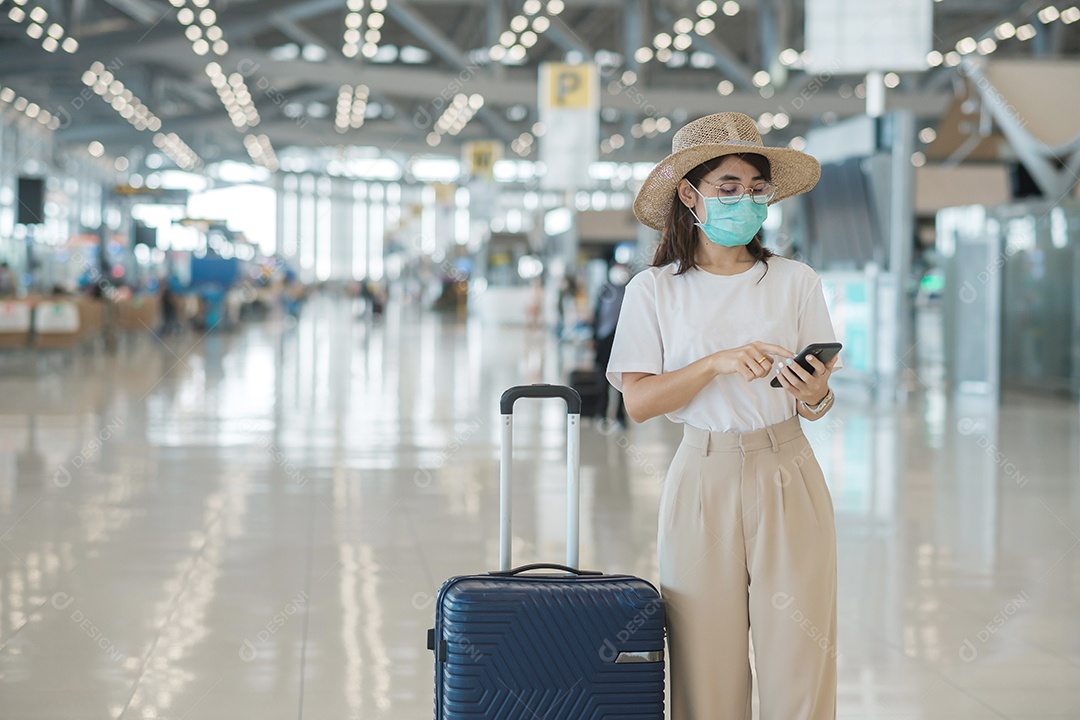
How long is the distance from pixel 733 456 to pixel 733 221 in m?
0.53

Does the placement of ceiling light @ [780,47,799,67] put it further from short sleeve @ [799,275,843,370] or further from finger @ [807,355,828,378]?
finger @ [807,355,828,378]

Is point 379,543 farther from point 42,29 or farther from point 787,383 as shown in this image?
point 42,29

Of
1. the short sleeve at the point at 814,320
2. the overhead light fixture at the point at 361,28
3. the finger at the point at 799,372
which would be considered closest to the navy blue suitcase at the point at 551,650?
the finger at the point at 799,372

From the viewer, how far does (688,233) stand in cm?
280

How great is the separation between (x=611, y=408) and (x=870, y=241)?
191 inches

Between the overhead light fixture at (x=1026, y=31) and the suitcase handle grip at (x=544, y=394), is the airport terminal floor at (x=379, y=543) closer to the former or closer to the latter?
the suitcase handle grip at (x=544, y=394)

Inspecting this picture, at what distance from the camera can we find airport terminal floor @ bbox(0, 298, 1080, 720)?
14.2 feet

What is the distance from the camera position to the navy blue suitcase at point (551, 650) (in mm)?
2539

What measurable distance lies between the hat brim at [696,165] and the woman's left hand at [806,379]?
19.3 inches

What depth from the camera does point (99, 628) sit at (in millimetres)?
4941

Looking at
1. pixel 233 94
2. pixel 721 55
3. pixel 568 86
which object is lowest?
pixel 568 86

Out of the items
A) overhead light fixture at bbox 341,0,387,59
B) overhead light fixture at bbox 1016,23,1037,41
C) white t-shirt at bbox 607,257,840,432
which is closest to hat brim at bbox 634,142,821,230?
white t-shirt at bbox 607,257,840,432

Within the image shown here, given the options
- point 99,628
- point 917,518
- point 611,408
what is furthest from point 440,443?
point 99,628

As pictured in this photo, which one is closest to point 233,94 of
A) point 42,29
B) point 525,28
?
point 525,28
